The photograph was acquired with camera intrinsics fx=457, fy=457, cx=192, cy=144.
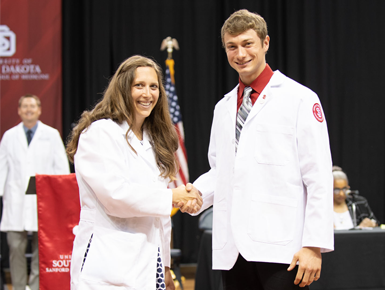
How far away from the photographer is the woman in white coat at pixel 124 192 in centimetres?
171

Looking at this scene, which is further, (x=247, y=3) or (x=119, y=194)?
(x=247, y=3)

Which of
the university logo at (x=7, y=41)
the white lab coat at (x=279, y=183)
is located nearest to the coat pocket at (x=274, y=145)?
the white lab coat at (x=279, y=183)

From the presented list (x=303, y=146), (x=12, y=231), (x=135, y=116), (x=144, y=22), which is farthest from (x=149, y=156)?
(x=144, y=22)

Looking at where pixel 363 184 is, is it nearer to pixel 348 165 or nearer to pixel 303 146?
pixel 348 165

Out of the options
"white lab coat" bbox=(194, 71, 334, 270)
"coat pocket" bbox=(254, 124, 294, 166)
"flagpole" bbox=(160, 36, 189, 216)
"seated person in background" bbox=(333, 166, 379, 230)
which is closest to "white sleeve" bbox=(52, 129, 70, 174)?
"flagpole" bbox=(160, 36, 189, 216)

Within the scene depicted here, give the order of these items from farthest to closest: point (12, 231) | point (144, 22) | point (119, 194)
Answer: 1. point (144, 22)
2. point (12, 231)
3. point (119, 194)

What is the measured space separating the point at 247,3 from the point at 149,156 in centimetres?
468

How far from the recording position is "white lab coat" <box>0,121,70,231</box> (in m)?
4.70

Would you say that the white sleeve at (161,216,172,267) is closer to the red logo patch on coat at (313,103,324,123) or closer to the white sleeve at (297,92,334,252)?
the white sleeve at (297,92,334,252)

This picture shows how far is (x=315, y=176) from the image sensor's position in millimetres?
1702

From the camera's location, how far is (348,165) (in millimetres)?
6285

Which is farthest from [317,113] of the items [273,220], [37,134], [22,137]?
[22,137]

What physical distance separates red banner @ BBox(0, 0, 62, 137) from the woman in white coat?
4.08m

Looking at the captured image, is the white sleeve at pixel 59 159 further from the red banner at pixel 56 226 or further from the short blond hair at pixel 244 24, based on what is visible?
the short blond hair at pixel 244 24
